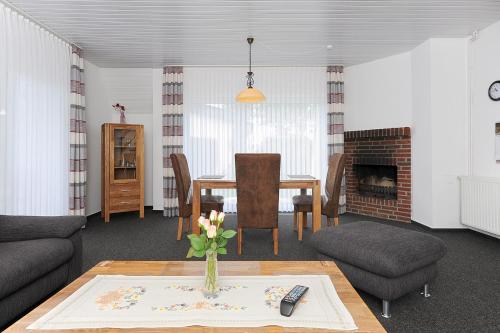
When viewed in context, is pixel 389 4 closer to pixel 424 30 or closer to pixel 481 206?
pixel 424 30

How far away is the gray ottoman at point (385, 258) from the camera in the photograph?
1.74m

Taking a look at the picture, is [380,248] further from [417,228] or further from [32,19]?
[32,19]

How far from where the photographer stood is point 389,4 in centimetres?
307

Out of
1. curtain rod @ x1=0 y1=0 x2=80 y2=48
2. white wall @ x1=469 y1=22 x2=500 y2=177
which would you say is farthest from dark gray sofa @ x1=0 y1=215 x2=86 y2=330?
white wall @ x1=469 y1=22 x2=500 y2=177

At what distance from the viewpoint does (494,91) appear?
3461mm

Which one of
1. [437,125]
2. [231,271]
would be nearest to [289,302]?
[231,271]

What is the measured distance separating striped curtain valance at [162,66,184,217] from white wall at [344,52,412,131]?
286 cm

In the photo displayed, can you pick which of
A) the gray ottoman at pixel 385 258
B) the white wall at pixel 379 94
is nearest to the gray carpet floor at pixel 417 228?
the gray ottoman at pixel 385 258

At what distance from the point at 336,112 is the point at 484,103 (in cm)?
196

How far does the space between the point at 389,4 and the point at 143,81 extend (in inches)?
156

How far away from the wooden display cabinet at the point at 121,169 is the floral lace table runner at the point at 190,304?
3.42 m

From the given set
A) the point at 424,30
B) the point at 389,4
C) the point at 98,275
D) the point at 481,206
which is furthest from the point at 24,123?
the point at 481,206

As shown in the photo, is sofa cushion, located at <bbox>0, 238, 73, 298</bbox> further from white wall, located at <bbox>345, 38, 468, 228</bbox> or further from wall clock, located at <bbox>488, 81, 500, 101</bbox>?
wall clock, located at <bbox>488, 81, 500, 101</bbox>

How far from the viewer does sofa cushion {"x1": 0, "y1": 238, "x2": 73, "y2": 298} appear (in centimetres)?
152
